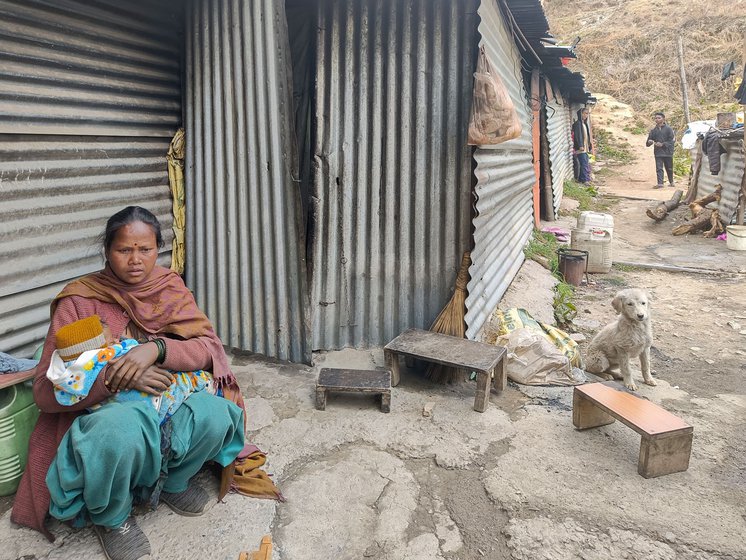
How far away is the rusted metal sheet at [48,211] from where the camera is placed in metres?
3.29

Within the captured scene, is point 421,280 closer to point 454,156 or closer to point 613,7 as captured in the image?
point 454,156

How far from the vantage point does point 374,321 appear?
179 inches

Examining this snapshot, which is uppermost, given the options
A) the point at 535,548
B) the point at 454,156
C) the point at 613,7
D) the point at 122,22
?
the point at 613,7

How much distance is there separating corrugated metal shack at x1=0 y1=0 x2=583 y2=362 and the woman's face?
4.36 feet

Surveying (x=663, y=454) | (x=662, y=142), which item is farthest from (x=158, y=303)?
(x=662, y=142)

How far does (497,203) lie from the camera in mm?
5402

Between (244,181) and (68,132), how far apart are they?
1245 millimetres

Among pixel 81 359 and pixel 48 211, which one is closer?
pixel 81 359

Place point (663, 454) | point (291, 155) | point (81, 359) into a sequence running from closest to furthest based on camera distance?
point (81, 359) → point (663, 454) → point (291, 155)

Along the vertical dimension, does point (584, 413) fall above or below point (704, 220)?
below

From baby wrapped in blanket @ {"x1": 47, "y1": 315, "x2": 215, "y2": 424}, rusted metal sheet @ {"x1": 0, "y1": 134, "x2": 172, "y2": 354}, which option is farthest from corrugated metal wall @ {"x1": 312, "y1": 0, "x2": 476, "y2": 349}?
baby wrapped in blanket @ {"x1": 47, "y1": 315, "x2": 215, "y2": 424}

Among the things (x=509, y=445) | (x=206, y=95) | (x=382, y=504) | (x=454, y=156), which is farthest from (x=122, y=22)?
(x=509, y=445)

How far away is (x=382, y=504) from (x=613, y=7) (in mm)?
43093

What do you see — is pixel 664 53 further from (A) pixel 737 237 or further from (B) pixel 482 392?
(B) pixel 482 392
